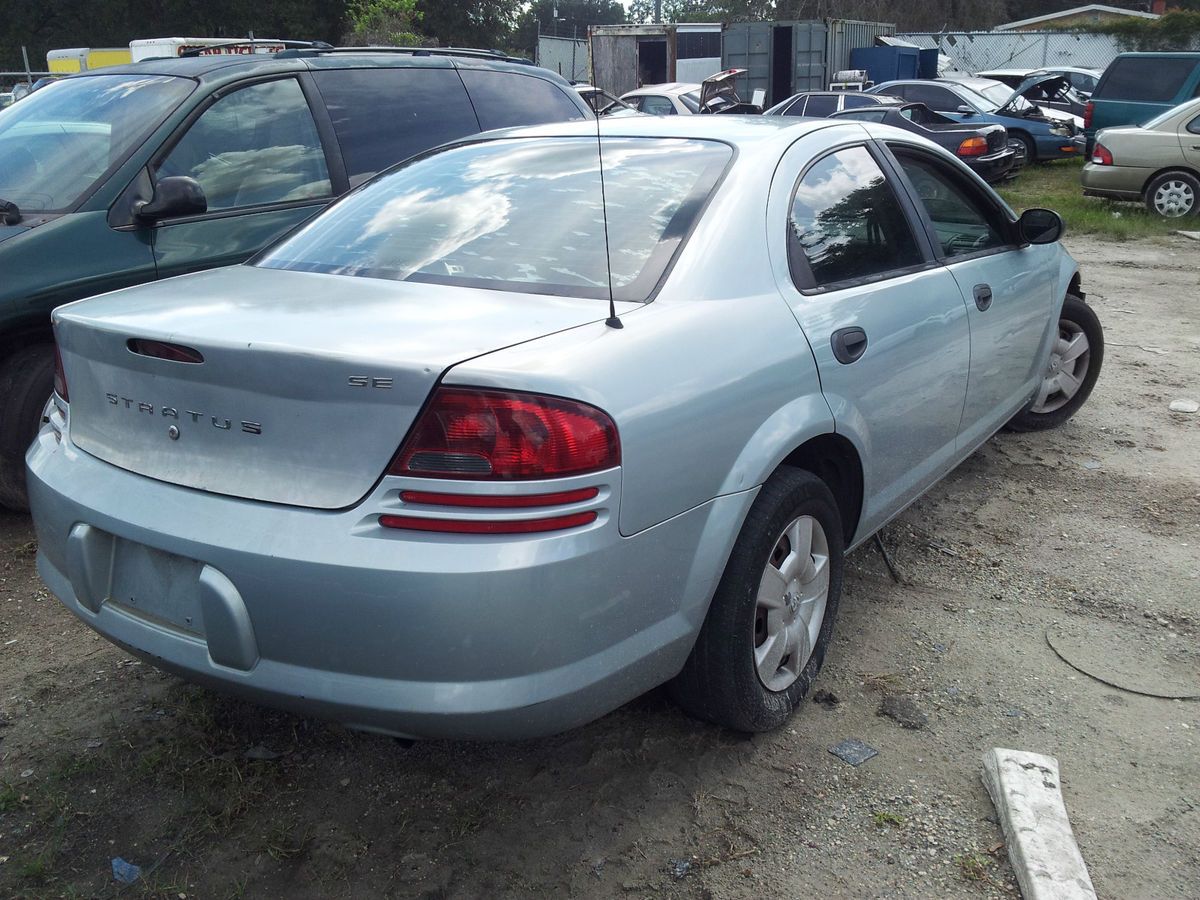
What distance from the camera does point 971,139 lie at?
15734mm

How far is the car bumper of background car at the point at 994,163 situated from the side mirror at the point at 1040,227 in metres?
12.2

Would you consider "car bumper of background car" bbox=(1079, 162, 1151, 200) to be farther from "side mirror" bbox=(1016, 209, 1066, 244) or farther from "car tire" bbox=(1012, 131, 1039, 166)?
"side mirror" bbox=(1016, 209, 1066, 244)

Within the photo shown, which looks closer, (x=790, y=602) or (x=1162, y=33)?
(x=790, y=602)

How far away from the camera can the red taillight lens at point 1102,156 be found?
1315 centimetres

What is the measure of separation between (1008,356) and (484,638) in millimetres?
2932

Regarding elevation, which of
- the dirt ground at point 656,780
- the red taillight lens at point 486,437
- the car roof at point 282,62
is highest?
the car roof at point 282,62

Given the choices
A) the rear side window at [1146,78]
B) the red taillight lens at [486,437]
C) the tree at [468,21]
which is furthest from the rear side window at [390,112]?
the tree at [468,21]

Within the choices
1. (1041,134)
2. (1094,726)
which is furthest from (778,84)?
(1094,726)

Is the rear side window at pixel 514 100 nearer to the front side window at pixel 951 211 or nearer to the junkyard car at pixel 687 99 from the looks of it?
the front side window at pixel 951 211

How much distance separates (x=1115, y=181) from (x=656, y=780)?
12.9 meters

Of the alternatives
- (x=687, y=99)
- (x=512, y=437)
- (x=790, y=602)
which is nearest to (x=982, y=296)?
(x=790, y=602)

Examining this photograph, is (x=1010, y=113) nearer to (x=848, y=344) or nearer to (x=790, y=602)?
(x=848, y=344)

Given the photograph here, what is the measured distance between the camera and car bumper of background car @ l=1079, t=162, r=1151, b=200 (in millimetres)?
13073

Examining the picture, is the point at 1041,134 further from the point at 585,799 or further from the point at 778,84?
the point at 585,799
